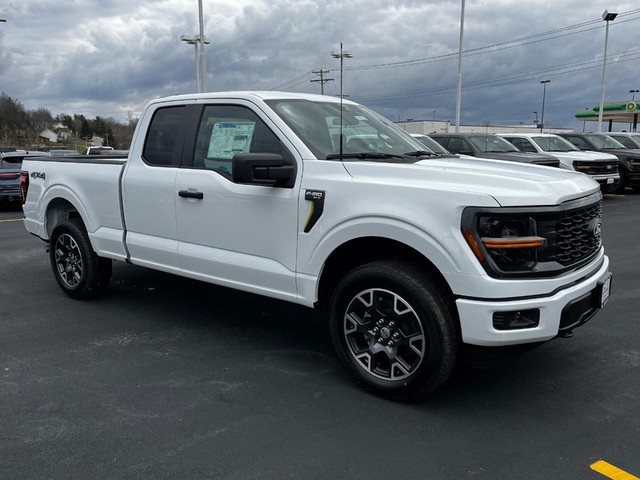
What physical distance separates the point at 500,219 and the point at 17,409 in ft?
10.5

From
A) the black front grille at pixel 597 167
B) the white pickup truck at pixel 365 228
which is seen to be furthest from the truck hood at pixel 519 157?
the white pickup truck at pixel 365 228

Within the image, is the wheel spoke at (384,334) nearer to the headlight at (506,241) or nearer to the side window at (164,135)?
the headlight at (506,241)

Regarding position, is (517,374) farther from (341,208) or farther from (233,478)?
(233,478)

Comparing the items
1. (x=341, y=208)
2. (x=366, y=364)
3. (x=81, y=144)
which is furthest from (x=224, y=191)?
(x=81, y=144)

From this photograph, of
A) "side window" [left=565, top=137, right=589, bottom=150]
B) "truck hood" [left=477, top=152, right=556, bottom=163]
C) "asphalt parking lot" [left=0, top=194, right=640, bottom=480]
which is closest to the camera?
"asphalt parking lot" [left=0, top=194, right=640, bottom=480]

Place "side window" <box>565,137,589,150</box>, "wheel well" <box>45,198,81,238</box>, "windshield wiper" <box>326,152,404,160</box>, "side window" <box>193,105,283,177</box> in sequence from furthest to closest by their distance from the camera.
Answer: "side window" <box>565,137,589,150</box> < "wheel well" <box>45,198,81,238</box> < "side window" <box>193,105,283,177</box> < "windshield wiper" <box>326,152,404,160</box>

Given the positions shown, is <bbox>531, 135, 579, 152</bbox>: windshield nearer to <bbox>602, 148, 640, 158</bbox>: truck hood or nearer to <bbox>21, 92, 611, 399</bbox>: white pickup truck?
<bbox>602, 148, 640, 158</bbox>: truck hood

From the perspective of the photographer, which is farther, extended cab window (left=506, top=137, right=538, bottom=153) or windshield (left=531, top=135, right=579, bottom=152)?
windshield (left=531, top=135, right=579, bottom=152)

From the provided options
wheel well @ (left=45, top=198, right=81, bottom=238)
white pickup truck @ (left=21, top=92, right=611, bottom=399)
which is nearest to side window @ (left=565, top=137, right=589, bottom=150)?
white pickup truck @ (left=21, top=92, right=611, bottom=399)

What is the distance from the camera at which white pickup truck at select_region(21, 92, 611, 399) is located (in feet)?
10.5

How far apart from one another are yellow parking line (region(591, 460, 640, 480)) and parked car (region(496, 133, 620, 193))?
1181cm

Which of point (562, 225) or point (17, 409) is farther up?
point (562, 225)

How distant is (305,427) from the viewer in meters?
3.37

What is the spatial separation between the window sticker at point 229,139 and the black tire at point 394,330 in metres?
1.46
